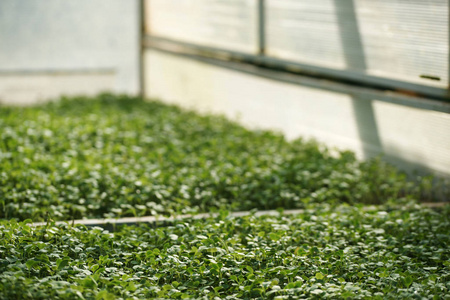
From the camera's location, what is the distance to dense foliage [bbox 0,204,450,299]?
2.61 metres

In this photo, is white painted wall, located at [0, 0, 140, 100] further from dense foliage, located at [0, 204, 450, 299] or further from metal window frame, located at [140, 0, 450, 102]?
dense foliage, located at [0, 204, 450, 299]

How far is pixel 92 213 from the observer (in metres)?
3.92

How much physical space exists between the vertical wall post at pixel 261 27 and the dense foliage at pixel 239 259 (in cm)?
354

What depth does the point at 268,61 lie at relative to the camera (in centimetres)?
666

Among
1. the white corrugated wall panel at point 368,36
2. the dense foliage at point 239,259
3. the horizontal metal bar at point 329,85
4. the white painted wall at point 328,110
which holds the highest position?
the white corrugated wall panel at point 368,36

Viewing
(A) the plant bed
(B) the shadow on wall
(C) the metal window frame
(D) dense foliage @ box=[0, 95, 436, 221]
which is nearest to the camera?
(A) the plant bed

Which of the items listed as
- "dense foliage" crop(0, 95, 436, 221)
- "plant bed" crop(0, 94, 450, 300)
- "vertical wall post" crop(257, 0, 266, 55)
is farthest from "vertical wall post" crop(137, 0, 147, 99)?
"plant bed" crop(0, 94, 450, 300)

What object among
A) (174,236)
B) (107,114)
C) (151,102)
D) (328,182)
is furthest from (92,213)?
(151,102)

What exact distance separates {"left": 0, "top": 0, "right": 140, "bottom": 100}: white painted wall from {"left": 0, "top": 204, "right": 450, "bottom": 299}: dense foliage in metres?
6.09

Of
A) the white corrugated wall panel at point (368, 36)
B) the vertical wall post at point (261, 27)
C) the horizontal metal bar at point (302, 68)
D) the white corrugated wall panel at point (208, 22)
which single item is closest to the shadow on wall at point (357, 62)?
the white corrugated wall panel at point (368, 36)

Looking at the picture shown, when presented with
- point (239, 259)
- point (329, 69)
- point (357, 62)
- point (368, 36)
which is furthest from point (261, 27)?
point (239, 259)

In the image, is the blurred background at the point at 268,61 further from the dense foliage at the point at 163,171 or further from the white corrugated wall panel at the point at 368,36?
the dense foliage at the point at 163,171

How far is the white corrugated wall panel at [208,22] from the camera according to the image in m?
7.02

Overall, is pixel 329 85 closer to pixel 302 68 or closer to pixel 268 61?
pixel 302 68
